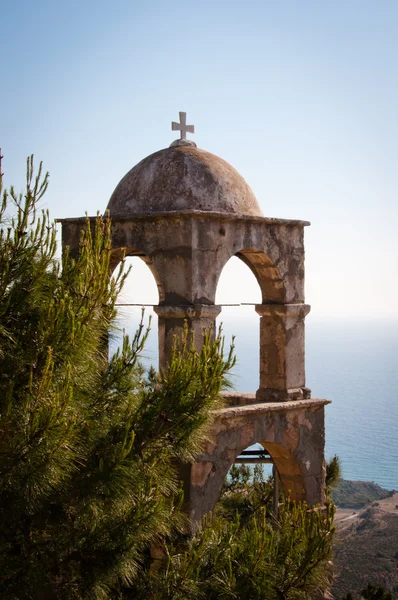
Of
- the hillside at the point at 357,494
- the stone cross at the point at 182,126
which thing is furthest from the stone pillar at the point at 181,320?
the hillside at the point at 357,494

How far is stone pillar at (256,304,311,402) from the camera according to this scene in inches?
377

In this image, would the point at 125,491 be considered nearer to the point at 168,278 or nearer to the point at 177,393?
the point at 177,393

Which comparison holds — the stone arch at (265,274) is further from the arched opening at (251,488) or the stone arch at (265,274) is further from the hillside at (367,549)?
the hillside at (367,549)

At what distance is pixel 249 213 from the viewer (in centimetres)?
922

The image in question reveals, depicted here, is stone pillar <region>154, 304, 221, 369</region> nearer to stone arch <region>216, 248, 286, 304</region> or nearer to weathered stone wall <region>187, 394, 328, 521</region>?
weathered stone wall <region>187, 394, 328, 521</region>

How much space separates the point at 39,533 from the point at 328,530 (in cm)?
242

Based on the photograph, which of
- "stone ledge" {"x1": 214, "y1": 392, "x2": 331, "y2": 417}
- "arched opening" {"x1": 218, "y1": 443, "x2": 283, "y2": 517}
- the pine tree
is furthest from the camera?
"arched opening" {"x1": 218, "y1": 443, "x2": 283, "y2": 517}

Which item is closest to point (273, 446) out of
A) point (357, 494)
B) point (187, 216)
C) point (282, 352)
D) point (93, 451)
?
point (282, 352)

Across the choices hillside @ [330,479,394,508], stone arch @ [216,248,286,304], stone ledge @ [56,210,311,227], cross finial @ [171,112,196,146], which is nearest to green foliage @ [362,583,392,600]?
stone arch @ [216,248,286,304]

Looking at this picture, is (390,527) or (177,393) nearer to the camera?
(177,393)

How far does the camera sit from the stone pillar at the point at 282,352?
957cm

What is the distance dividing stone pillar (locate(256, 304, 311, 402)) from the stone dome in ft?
3.70

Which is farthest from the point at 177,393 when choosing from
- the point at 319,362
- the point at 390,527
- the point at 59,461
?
the point at 319,362

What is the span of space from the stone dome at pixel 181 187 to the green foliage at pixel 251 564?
3.09 meters
